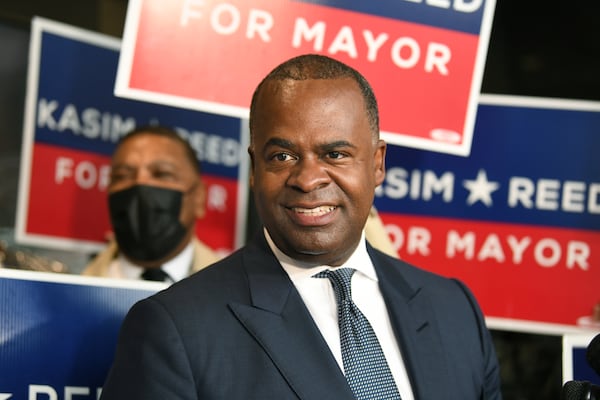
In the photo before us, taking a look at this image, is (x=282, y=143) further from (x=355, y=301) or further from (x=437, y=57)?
(x=437, y=57)

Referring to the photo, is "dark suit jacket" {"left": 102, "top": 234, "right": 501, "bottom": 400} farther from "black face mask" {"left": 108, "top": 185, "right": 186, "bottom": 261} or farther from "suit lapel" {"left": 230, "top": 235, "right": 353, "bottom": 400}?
"black face mask" {"left": 108, "top": 185, "right": 186, "bottom": 261}

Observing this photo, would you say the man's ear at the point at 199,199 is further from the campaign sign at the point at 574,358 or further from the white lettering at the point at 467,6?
the campaign sign at the point at 574,358

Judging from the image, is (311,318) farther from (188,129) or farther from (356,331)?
(188,129)

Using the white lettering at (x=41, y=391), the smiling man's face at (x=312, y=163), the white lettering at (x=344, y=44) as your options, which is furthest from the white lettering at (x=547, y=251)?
the white lettering at (x=41, y=391)

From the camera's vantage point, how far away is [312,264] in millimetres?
1846

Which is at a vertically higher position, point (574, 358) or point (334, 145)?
point (334, 145)

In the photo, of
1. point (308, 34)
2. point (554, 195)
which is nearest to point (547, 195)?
point (554, 195)

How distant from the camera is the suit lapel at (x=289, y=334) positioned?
1.71 m

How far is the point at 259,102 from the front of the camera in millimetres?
1816

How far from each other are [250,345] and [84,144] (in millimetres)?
1714

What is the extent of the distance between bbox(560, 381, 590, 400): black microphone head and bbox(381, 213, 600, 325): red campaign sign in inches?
51.4

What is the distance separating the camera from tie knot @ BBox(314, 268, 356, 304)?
1827 millimetres

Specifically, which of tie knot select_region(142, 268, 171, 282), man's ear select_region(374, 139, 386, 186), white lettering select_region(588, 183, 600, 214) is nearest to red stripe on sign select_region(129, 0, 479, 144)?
man's ear select_region(374, 139, 386, 186)

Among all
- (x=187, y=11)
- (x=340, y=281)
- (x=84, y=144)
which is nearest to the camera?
(x=340, y=281)
